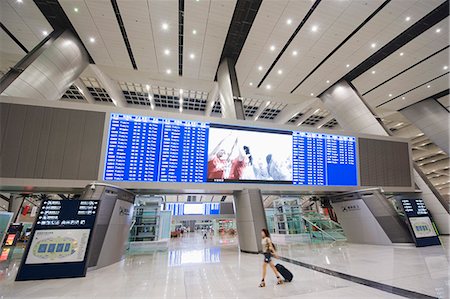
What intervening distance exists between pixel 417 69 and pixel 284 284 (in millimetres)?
17999

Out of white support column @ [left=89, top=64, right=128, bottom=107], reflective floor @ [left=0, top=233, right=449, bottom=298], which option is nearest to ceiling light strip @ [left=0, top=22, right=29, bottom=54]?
Answer: white support column @ [left=89, top=64, right=128, bottom=107]

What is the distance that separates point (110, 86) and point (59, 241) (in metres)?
14.9

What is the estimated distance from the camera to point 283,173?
1110 centimetres

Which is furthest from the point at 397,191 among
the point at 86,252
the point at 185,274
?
the point at 86,252

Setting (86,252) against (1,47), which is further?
(1,47)

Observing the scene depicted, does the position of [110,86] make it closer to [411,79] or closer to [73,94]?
[73,94]

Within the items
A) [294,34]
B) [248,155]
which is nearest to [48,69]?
[248,155]

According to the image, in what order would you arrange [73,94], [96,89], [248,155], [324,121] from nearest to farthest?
[248,155] → [96,89] → [73,94] → [324,121]

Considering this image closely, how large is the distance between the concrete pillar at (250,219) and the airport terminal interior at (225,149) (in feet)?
0.19

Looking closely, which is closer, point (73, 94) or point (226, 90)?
point (226, 90)

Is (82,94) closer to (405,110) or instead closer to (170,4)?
(170,4)

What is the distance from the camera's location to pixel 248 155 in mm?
10695

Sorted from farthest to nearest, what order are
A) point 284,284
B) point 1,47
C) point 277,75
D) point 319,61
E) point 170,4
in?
point 277,75 < point 319,61 < point 1,47 < point 170,4 < point 284,284

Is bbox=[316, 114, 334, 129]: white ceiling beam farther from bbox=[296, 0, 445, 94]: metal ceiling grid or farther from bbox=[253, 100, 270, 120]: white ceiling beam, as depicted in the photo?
bbox=[296, 0, 445, 94]: metal ceiling grid
